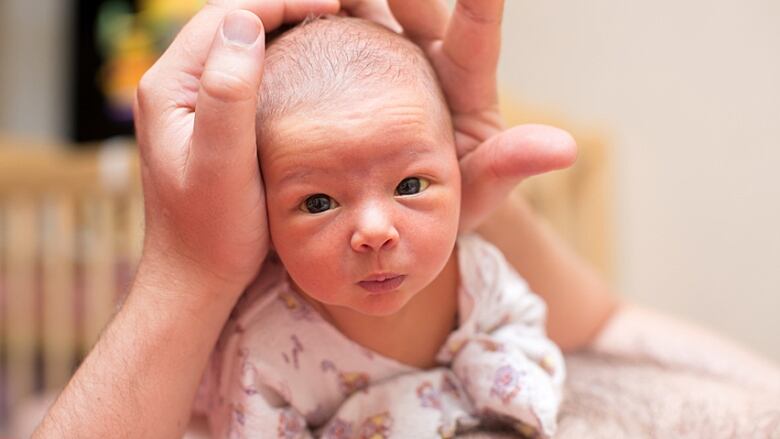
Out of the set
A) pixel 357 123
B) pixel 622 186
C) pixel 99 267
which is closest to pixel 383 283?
pixel 357 123

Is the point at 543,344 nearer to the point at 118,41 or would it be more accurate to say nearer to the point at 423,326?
the point at 423,326

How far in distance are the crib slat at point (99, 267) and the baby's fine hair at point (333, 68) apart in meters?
1.30

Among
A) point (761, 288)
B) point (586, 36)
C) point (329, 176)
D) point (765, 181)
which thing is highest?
point (329, 176)

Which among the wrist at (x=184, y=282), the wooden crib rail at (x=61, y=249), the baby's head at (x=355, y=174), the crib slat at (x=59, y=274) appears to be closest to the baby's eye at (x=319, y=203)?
the baby's head at (x=355, y=174)

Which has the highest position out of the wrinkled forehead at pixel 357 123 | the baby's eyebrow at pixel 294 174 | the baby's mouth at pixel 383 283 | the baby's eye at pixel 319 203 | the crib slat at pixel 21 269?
the wrinkled forehead at pixel 357 123

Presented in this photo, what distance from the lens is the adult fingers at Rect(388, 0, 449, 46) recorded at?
800 mm

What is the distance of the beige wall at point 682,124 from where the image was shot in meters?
1.98

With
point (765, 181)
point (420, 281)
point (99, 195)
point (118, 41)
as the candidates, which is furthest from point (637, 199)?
point (118, 41)

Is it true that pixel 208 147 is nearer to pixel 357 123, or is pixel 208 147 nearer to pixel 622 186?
pixel 357 123

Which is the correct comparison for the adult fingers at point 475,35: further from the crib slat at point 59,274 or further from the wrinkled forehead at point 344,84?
the crib slat at point 59,274

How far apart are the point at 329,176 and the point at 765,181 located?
160cm

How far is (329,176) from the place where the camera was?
654 mm

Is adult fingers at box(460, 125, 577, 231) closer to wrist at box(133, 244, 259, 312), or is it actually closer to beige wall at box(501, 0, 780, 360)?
wrist at box(133, 244, 259, 312)

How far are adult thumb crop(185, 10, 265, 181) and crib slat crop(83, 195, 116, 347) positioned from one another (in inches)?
52.9
